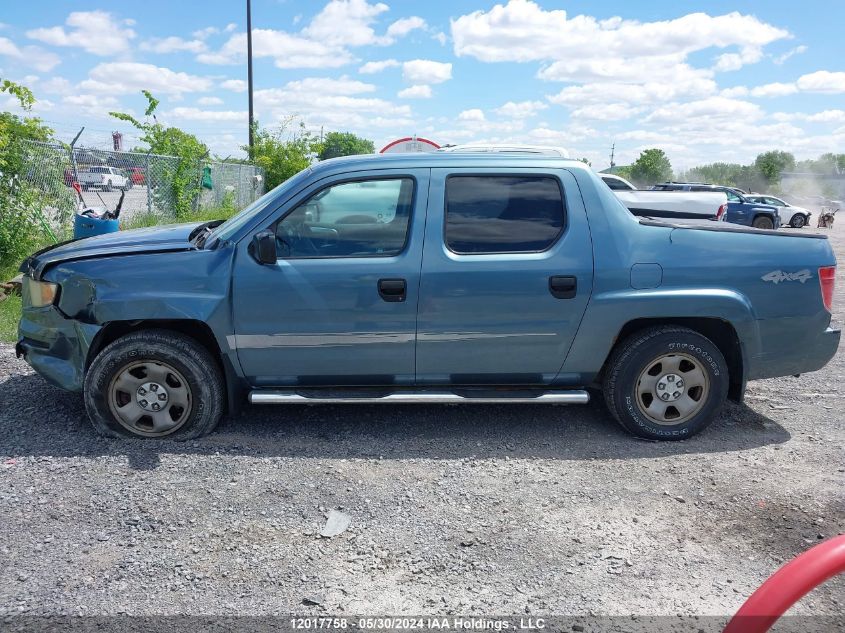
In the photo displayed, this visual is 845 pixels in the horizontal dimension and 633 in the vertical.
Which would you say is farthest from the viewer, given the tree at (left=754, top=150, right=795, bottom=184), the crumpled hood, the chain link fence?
the tree at (left=754, top=150, right=795, bottom=184)

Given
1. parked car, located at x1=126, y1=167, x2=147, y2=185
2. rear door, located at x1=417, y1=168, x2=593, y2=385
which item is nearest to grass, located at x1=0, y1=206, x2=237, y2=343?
parked car, located at x1=126, y1=167, x2=147, y2=185

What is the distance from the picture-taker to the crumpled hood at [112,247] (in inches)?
173

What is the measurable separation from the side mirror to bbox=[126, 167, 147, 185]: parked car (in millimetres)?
10679

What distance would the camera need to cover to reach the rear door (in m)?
4.29

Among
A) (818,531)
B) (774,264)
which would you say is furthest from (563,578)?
(774,264)

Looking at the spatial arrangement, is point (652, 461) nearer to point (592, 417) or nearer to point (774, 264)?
point (592, 417)

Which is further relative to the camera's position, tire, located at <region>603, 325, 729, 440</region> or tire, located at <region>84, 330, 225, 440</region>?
tire, located at <region>603, 325, 729, 440</region>

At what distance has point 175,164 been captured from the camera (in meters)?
15.8

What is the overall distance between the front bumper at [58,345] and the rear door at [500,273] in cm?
212

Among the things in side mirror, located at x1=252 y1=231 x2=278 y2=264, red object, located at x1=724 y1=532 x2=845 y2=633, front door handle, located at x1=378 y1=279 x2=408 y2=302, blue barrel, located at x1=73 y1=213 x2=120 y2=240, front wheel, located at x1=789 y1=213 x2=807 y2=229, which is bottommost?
red object, located at x1=724 y1=532 x2=845 y2=633

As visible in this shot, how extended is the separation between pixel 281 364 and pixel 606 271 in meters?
2.13

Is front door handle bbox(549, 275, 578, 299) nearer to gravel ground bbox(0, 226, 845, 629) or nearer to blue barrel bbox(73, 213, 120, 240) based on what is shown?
gravel ground bbox(0, 226, 845, 629)

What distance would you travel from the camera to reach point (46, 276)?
441cm

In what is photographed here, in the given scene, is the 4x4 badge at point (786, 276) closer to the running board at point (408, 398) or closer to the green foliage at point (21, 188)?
the running board at point (408, 398)
